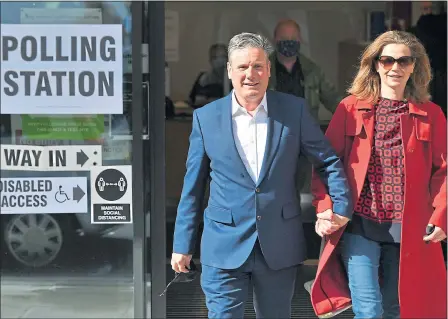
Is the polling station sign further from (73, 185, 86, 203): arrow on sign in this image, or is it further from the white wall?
the white wall

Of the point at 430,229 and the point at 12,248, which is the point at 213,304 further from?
the point at 12,248

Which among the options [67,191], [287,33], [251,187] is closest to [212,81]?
[287,33]

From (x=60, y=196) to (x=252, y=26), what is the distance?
4726mm

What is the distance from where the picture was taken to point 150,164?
4.16 m

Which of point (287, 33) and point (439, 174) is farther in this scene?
point (287, 33)

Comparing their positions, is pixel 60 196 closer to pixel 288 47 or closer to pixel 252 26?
pixel 288 47

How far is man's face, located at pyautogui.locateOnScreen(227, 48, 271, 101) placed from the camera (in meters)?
3.29

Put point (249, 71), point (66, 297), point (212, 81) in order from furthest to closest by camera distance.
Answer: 1. point (212, 81)
2. point (66, 297)
3. point (249, 71)

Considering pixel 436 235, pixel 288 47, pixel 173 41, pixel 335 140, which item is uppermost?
pixel 173 41

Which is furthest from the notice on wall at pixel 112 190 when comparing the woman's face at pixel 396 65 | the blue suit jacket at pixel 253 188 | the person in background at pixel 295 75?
the person in background at pixel 295 75

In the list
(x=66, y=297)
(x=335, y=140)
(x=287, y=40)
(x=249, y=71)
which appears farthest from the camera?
(x=287, y=40)

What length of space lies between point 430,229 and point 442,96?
12.2ft

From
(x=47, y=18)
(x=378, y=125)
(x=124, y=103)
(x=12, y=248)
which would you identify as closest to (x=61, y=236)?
(x=12, y=248)

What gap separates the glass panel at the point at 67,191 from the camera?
4.02 m
